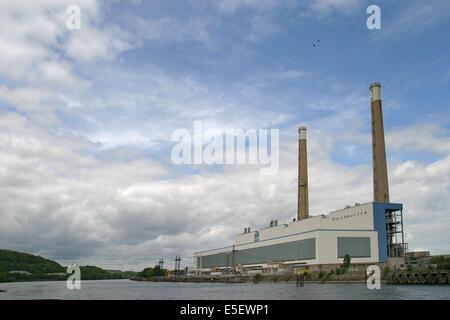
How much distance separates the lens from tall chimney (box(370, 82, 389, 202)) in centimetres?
12452

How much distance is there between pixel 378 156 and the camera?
125750mm

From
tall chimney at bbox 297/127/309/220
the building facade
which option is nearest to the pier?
the building facade

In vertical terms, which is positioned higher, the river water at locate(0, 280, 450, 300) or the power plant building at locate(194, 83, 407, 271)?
the power plant building at locate(194, 83, 407, 271)

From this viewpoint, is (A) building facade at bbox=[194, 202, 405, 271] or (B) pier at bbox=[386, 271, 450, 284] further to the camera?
(A) building facade at bbox=[194, 202, 405, 271]

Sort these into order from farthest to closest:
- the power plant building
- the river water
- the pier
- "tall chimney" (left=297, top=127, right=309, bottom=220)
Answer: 1. "tall chimney" (left=297, top=127, right=309, bottom=220)
2. the power plant building
3. the pier
4. the river water

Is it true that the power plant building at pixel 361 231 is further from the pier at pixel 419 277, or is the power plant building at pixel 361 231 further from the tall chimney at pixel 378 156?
the pier at pixel 419 277

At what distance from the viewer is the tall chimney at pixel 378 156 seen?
124519 mm

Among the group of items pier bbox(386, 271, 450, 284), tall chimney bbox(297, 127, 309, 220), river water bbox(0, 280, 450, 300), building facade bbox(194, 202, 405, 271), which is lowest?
river water bbox(0, 280, 450, 300)

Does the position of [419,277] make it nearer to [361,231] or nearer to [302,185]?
[361,231]

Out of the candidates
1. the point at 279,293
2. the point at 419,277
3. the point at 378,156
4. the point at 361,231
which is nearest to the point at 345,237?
the point at 361,231

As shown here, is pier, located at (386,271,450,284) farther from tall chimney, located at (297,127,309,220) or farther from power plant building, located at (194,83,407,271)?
tall chimney, located at (297,127,309,220)

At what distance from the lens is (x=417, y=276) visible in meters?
92.1
